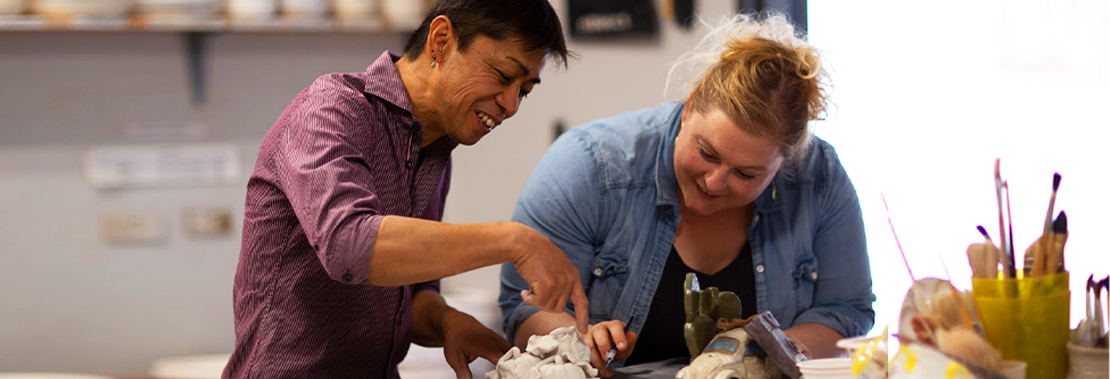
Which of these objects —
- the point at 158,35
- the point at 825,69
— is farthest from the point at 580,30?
the point at 825,69

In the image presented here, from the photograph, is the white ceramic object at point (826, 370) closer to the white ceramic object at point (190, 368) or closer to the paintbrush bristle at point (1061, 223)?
the paintbrush bristle at point (1061, 223)

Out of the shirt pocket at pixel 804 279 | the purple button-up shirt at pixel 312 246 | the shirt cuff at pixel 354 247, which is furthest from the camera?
the shirt pocket at pixel 804 279

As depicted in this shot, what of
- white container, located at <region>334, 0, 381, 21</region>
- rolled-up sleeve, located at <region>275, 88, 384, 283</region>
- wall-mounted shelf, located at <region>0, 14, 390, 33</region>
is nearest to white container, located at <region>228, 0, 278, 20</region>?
wall-mounted shelf, located at <region>0, 14, 390, 33</region>

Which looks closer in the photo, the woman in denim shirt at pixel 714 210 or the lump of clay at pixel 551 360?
the lump of clay at pixel 551 360

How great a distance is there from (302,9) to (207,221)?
2.65ft

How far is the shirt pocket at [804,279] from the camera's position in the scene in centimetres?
180

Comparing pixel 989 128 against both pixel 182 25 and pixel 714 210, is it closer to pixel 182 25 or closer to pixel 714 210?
pixel 714 210

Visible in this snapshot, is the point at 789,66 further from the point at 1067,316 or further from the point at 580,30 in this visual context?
the point at 580,30

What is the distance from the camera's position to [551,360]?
1.27 meters

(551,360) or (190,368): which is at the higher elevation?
(551,360)

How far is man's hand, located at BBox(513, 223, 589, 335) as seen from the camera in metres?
1.15

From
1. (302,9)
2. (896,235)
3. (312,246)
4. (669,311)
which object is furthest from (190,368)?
(896,235)

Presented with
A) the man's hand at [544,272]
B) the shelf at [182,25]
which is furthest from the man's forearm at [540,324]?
the shelf at [182,25]

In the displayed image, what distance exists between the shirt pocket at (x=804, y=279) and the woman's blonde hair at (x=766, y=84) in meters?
0.21
